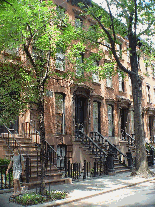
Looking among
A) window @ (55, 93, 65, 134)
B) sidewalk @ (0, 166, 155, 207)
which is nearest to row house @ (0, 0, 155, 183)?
window @ (55, 93, 65, 134)

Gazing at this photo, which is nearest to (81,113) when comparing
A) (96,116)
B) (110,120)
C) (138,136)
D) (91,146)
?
(96,116)

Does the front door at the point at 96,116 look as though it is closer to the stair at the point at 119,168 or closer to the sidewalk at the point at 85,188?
the stair at the point at 119,168

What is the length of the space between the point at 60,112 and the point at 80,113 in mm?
2746

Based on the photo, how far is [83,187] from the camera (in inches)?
484

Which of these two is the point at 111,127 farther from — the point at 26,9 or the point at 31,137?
the point at 26,9

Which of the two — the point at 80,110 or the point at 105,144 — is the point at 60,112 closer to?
the point at 80,110

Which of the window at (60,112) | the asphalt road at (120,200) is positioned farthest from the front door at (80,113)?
the asphalt road at (120,200)

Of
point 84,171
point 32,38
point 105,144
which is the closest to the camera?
point 32,38

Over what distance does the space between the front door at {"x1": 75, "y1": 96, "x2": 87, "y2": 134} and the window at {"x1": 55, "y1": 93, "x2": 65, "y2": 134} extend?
156 cm

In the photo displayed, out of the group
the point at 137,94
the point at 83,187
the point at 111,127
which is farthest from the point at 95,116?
the point at 83,187

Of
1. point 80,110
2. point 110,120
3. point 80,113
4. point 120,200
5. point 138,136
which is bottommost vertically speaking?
point 120,200

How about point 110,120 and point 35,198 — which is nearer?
point 35,198

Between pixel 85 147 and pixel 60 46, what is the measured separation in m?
9.23

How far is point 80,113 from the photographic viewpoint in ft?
71.3
